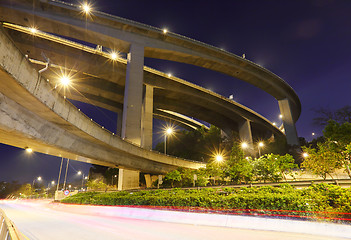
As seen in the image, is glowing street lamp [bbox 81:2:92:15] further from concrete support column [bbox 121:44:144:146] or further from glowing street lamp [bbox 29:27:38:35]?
glowing street lamp [bbox 29:27:38:35]

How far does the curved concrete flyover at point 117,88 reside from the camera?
40.3 meters

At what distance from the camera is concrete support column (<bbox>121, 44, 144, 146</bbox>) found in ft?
119

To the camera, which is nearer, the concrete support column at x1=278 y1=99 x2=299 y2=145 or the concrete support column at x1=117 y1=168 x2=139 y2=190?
the concrete support column at x1=117 y1=168 x2=139 y2=190

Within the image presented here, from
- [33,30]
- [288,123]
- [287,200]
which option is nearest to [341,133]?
[287,200]

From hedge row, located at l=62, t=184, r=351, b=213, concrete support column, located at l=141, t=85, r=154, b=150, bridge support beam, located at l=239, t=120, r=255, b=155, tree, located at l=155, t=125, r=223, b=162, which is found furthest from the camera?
tree, located at l=155, t=125, r=223, b=162

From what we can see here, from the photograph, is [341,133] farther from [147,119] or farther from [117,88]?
[117,88]

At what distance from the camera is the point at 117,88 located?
53844 mm

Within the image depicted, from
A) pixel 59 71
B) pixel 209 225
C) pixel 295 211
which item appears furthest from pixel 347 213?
pixel 59 71

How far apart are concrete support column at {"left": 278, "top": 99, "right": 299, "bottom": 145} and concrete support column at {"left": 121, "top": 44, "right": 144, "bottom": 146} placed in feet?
163

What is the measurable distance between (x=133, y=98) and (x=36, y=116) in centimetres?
2479

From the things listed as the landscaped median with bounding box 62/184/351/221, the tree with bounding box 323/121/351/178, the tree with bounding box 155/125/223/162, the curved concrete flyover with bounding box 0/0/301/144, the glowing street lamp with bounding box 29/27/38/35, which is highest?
the curved concrete flyover with bounding box 0/0/301/144

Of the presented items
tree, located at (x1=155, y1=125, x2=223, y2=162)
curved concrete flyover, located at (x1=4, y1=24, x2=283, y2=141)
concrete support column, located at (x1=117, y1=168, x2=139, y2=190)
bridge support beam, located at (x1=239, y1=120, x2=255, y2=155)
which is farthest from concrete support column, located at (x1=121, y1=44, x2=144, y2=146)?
bridge support beam, located at (x1=239, y1=120, x2=255, y2=155)

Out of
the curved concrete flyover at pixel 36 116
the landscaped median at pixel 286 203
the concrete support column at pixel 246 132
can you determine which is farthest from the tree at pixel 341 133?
the concrete support column at pixel 246 132

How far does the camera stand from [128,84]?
1507 inches
